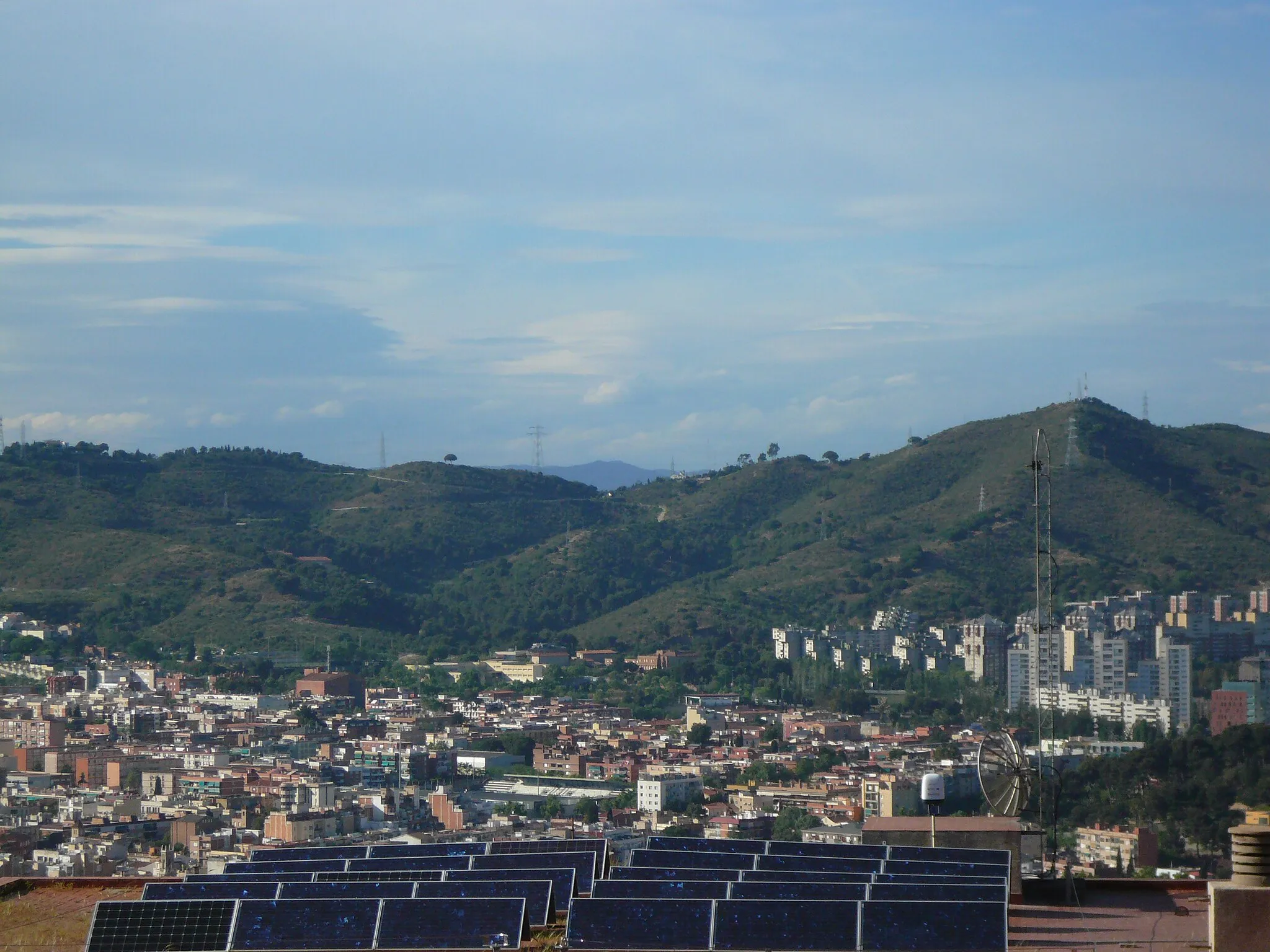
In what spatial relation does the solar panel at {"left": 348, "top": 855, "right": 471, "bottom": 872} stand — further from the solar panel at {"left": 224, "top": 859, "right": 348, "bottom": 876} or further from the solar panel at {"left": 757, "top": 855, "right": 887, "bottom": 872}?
the solar panel at {"left": 757, "top": 855, "right": 887, "bottom": 872}

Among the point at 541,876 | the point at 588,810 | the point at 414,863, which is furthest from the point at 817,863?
the point at 588,810

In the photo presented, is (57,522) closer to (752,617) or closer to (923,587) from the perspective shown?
(752,617)

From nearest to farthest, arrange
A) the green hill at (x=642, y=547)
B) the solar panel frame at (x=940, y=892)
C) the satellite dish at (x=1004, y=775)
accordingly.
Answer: the solar panel frame at (x=940, y=892) → the satellite dish at (x=1004, y=775) → the green hill at (x=642, y=547)

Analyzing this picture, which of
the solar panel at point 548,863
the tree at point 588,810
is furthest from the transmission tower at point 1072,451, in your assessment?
the solar panel at point 548,863

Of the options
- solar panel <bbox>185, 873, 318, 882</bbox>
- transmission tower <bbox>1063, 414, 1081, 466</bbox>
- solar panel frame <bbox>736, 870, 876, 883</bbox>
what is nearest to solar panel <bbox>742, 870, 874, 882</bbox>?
→ solar panel frame <bbox>736, 870, 876, 883</bbox>

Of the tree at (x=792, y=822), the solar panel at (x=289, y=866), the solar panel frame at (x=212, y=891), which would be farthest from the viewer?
the tree at (x=792, y=822)

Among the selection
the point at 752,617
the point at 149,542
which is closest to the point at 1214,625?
the point at 752,617

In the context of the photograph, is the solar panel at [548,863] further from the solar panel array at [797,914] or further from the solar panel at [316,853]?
the solar panel at [316,853]
